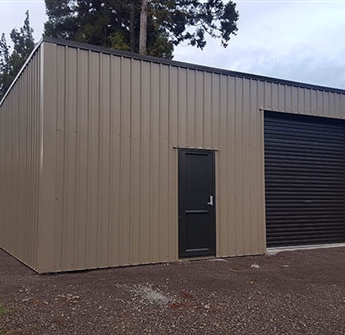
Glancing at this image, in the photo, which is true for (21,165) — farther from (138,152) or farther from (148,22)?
(148,22)

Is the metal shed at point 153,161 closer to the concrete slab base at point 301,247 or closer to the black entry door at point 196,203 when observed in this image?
the black entry door at point 196,203

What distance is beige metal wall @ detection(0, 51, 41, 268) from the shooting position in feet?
22.6

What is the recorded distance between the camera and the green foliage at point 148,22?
703 inches

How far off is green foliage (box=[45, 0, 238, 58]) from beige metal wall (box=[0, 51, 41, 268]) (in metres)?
9.03

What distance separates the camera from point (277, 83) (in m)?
9.01

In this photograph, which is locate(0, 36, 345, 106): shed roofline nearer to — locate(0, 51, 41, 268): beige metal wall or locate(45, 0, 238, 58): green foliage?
locate(0, 51, 41, 268): beige metal wall

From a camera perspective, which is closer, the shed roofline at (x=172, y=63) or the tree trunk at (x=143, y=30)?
the shed roofline at (x=172, y=63)

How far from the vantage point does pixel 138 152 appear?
7.26 meters

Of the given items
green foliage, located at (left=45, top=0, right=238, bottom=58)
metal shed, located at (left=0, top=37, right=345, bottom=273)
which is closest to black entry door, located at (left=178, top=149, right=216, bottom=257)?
metal shed, located at (left=0, top=37, right=345, bottom=273)

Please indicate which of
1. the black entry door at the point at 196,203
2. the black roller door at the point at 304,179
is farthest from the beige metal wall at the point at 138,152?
the black roller door at the point at 304,179

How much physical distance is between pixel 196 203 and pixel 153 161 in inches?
47.0

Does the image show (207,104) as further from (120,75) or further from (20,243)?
(20,243)

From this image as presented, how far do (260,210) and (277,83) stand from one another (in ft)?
9.26

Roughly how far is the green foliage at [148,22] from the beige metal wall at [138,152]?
34.3ft
